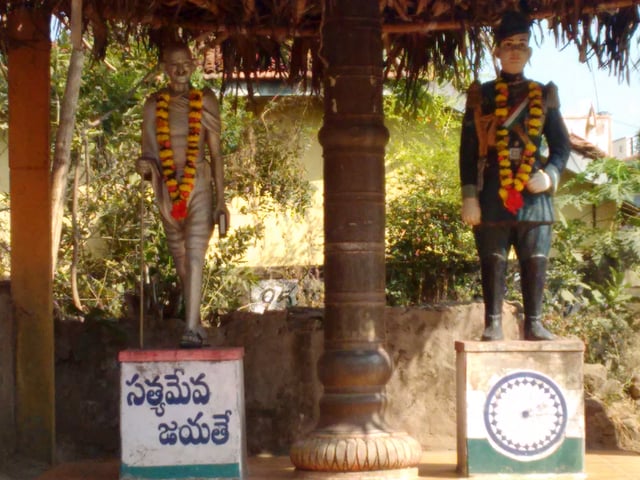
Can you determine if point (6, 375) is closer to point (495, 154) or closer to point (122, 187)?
point (495, 154)

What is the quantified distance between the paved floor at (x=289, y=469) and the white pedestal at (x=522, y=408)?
0.12m

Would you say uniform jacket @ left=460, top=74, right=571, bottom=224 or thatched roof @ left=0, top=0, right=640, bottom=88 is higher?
thatched roof @ left=0, top=0, right=640, bottom=88

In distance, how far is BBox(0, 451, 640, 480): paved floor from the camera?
6.88m

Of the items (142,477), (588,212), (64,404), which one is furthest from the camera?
(588,212)

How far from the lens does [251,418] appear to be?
8250 millimetres

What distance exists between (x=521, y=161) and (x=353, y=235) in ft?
3.58

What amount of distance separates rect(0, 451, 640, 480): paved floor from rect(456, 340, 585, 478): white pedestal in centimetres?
12

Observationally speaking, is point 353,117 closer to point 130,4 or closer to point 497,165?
point 497,165

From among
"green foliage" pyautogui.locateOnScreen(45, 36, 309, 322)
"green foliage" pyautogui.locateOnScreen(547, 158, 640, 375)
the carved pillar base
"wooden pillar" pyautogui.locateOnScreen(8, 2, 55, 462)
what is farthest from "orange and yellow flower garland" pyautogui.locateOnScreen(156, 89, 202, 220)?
"green foliage" pyautogui.locateOnScreen(547, 158, 640, 375)

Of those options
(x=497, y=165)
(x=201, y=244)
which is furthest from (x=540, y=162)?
(x=201, y=244)

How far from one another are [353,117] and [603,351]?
4740mm

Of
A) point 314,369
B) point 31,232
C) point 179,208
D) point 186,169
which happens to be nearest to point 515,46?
point 186,169

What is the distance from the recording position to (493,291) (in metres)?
6.93

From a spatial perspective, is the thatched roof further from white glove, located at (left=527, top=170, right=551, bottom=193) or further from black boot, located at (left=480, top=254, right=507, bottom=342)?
black boot, located at (left=480, top=254, right=507, bottom=342)
